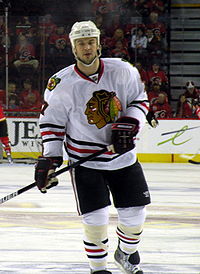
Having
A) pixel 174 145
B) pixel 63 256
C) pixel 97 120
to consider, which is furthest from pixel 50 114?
pixel 174 145

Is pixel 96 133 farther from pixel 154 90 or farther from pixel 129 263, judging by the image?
pixel 154 90

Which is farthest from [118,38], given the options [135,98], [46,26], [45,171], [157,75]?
[45,171]

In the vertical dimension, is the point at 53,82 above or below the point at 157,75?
above

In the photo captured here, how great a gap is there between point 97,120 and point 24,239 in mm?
1520

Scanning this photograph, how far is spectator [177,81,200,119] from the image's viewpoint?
11.2 meters

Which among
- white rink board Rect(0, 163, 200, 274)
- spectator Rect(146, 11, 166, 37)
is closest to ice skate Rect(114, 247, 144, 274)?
white rink board Rect(0, 163, 200, 274)

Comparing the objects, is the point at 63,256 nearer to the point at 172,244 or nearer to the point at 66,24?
the point at 172,244

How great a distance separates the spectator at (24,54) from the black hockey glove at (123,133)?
815 centimetres

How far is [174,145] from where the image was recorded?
438 inches

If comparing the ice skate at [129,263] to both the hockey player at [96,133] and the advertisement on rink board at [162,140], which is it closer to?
the hockey player at [96,133]

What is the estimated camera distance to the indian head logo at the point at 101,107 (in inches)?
133

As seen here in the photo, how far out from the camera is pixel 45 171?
3342 millimetres

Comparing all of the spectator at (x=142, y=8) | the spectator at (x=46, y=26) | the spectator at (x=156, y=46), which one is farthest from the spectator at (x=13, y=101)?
the spectator at (x=142, y=8)

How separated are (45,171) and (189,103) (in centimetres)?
819
